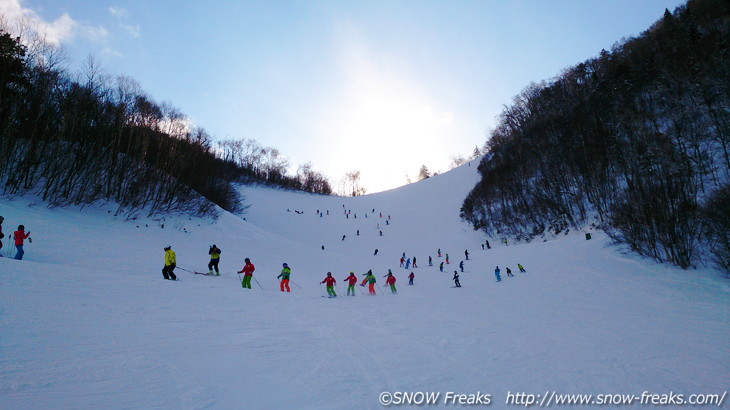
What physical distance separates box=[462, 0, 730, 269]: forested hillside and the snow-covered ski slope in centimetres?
249

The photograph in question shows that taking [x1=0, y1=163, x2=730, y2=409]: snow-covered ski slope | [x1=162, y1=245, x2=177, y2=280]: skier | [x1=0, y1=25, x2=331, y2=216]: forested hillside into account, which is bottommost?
[x1=0, y1=163, x2=730, y2=409]: snow-covered ski slope

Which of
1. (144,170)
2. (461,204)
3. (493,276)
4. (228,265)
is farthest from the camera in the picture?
(461,204)

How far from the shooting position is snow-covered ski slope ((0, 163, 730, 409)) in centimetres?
334

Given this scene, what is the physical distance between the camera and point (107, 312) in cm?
550

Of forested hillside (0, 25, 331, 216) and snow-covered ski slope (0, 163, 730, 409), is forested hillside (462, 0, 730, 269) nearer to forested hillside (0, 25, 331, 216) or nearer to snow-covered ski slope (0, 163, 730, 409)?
snow-covered ski slope (0, 163, 730, 409)

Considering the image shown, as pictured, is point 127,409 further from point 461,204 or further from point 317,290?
point 461,204

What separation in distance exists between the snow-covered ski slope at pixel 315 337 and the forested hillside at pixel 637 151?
249cm

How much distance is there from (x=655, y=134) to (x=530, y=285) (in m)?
19.1

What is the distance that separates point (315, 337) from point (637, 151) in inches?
1160

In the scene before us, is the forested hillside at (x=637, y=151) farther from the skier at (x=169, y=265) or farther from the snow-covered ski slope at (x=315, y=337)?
the skier at (x=169, y=265)

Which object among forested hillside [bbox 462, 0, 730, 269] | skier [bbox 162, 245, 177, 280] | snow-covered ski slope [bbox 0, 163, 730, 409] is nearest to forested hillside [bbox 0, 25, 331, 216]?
snow-covered ski slope [bbox 0, 163, 730, 409]

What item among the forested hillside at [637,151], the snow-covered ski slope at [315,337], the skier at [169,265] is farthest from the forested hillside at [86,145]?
the forested hillside at [637,151]

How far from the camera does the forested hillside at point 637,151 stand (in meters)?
14.1

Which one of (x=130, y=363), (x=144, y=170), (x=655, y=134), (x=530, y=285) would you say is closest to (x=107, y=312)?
(x=130, y=363)
